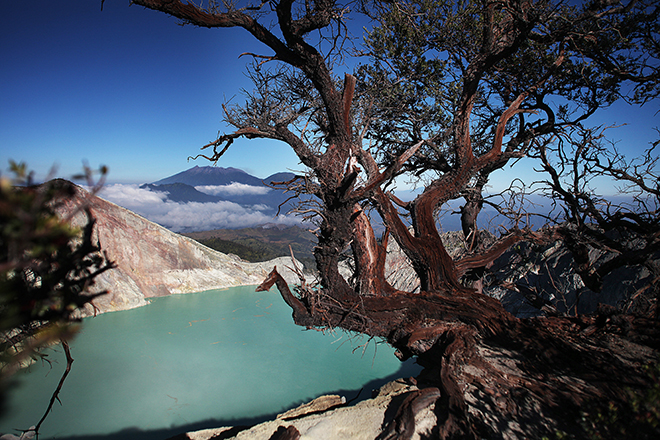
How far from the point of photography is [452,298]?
3.28m

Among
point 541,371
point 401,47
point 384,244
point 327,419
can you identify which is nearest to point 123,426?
point 327,419

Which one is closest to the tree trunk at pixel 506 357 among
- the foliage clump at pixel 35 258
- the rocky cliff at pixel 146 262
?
the foliage clump at pixel 35 258

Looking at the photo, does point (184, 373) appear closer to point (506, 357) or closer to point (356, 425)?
point (356, 425)

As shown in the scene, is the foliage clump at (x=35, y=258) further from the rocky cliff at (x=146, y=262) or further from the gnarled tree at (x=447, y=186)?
the rocky cliff at (x=146, y=262)

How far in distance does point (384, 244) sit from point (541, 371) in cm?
187

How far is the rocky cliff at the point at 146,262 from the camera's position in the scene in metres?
9.51

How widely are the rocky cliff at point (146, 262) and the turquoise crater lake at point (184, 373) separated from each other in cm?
100

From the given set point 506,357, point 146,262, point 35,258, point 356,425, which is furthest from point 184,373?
point 35,258

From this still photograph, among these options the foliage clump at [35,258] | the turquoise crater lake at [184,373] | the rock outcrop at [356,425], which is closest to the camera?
the foliage clump at [35,258]

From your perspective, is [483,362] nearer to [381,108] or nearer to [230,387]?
[381,108]

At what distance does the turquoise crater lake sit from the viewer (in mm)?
4570

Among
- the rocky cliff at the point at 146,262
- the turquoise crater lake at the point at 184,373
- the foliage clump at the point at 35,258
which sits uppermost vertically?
the foliage clump at the point at 35,258

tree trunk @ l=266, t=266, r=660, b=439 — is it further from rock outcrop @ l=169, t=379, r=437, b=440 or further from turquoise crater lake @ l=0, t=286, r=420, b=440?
turquoise crater lake @ l=0, t=286, r=420, b=440

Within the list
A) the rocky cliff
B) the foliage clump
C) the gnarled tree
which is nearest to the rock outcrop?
the gnarled tree
